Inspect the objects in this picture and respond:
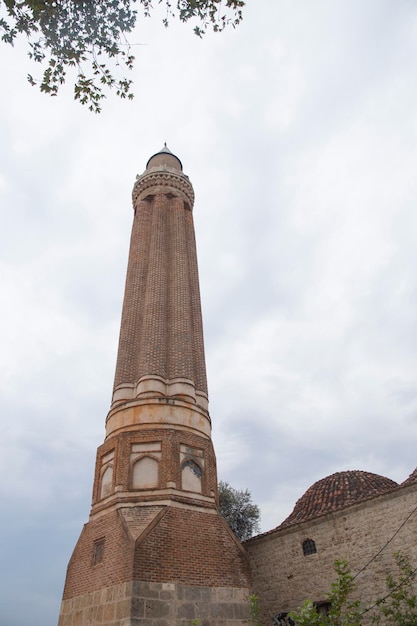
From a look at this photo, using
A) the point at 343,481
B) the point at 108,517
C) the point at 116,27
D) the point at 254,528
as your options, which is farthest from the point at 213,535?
the point at 254,528

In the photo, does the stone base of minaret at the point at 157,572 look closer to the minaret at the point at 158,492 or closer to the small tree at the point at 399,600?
the minaret at the point at 158,492

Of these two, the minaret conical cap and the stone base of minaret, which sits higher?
the minaret conical cap

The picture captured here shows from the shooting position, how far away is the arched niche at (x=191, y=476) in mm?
11312

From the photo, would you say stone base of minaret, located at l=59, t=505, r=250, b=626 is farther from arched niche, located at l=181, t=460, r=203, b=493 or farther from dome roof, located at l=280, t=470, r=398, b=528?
dome roof, located at l=280, t=470, r=398, b=528

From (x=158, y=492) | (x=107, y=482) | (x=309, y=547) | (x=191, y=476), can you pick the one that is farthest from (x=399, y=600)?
(x=107, y=482)

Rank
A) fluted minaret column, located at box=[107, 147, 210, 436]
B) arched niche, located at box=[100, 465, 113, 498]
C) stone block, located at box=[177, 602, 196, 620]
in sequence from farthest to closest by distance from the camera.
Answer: fluted minaret column, located at box=[107, 147, 210, 436] → arched niche, located at box=[100, 465, 113, 498] → stone block, located at box=[177, 602, 196, 620]

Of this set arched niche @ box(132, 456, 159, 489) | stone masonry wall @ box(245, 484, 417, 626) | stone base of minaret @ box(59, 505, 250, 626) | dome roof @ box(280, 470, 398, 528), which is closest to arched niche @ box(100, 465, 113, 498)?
stone base of minaret @ box(59, 505, 250, 626)

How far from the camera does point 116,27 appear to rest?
625 centimetres

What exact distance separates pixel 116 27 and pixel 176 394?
8.86 metres

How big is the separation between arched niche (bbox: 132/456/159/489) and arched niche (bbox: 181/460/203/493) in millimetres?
669

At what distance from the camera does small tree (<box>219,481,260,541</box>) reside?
23.6 meters

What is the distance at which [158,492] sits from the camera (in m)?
10.8

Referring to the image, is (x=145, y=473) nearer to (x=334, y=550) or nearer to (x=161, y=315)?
(x=334, y=550)

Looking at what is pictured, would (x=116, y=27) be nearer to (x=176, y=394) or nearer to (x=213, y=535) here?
(x=176, y=394)
